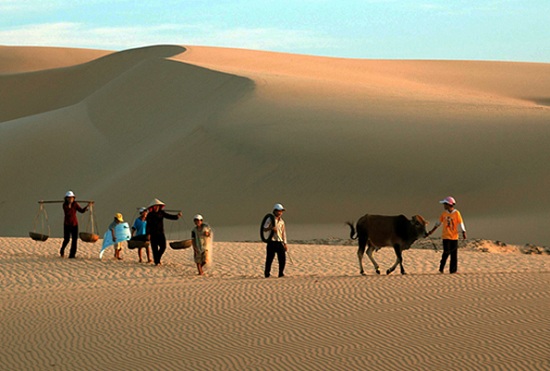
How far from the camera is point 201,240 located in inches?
759

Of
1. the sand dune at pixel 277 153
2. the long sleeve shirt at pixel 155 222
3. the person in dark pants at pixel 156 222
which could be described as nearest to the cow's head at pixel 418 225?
the person in dark pants at pixel 156 222

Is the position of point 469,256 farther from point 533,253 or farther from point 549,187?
point 549,187

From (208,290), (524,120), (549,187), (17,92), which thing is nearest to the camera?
(208,290)

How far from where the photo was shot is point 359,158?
134 feet

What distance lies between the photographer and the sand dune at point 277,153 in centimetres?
3775

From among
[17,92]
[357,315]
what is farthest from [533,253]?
[17,92]

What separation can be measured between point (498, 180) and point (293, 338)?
26.9m

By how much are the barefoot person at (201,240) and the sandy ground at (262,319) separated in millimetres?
492

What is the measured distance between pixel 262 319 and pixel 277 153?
27.4 m

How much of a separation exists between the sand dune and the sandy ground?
48.9 feet

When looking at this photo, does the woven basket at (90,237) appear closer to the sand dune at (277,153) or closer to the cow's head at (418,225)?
the cow's head at (418,225)

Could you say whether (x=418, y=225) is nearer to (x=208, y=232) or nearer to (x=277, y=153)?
(x=208, y=232)

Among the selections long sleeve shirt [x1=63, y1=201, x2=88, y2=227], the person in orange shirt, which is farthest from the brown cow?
long sleeve shirt [x1=63, y1=201, x2=88, y2=227]

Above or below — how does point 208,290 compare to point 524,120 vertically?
below
